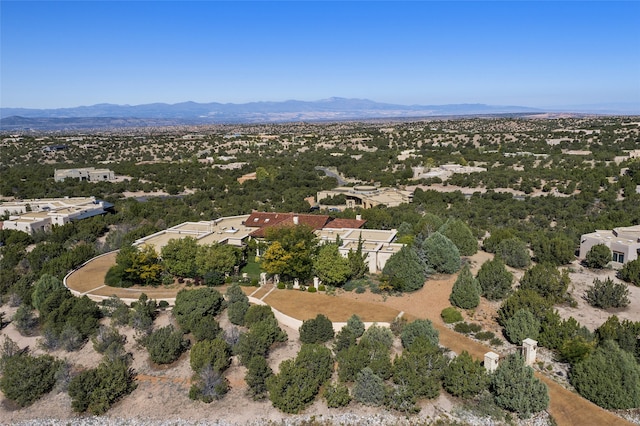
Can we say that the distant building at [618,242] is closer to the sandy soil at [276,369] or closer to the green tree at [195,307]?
the sandy soil at [276,369]

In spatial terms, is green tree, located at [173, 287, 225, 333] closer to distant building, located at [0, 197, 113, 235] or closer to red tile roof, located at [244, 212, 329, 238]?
red tile roof, located at [244, 212, 329, 238]

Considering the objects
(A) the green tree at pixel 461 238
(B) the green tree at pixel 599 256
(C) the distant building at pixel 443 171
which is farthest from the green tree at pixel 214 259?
(C) the distant building at pixel 443 171

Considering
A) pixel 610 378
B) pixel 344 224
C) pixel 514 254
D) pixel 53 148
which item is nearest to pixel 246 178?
pixel 344 224

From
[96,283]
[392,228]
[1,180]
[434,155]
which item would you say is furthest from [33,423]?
[434,155]

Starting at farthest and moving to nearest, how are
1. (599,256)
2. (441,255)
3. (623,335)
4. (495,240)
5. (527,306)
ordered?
(495,240)
(599,256)
(441,255)
(527,306)
(623,335)

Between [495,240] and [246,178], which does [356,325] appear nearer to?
[495,240]

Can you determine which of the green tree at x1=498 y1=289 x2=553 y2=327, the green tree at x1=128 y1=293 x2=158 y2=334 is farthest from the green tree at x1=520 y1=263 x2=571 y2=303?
the green tree at x1=128 y1=293 x2=158 y2=334
